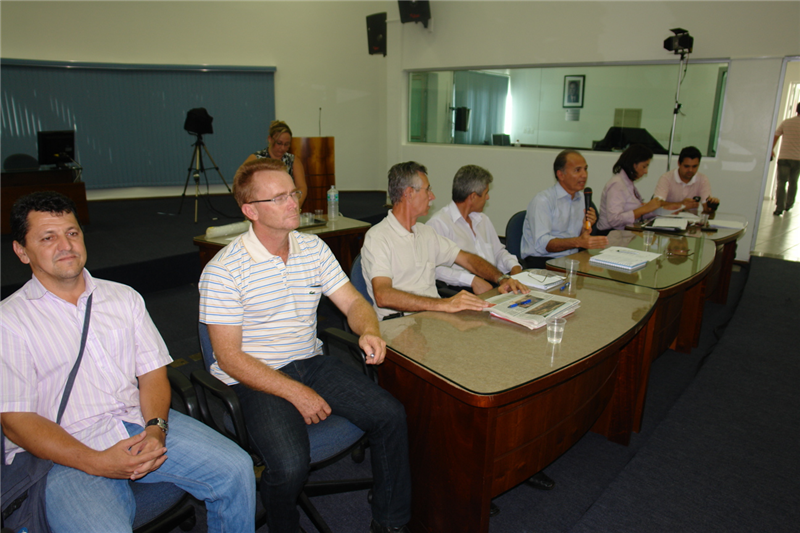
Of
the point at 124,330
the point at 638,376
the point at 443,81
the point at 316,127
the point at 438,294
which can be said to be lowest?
the point at 638,376

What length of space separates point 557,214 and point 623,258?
0.83m

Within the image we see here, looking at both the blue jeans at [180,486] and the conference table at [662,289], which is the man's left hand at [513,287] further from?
the blue jeans at [180,486]

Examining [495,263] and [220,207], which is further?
[220,207]

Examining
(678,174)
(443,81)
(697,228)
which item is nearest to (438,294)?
(697,228)

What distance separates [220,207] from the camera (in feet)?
25.5

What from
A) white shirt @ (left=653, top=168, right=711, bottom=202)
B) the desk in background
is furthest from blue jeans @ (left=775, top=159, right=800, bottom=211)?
the desk in background

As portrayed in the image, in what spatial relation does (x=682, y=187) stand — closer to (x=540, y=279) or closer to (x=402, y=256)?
(x=540, y=279)

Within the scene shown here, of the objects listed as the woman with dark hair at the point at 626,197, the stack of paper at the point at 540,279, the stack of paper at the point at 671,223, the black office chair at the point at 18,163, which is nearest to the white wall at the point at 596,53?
the woman with dark hair at the point at 626,197

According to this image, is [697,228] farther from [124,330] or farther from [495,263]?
[124,330]

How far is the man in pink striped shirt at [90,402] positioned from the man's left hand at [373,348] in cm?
50

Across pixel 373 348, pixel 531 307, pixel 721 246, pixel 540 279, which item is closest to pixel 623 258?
pixel 540 279

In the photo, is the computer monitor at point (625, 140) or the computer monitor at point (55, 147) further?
the computer monitor at point (625, 140)

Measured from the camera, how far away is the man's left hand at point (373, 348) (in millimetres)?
1745

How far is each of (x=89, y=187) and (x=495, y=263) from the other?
7138 mm
